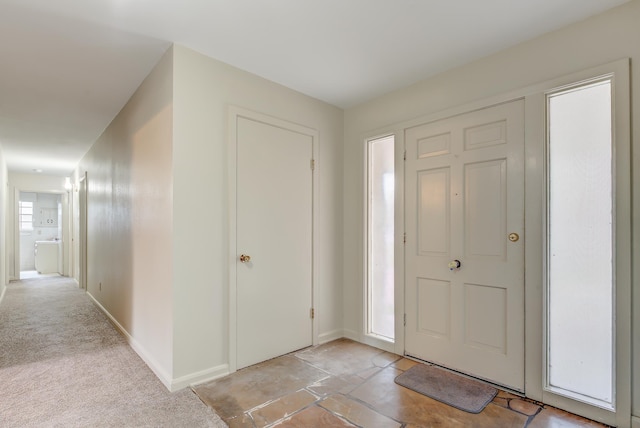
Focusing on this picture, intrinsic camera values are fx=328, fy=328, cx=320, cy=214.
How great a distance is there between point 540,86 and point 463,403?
213 centimetres

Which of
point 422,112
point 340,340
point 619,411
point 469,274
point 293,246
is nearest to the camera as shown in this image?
point 619,411

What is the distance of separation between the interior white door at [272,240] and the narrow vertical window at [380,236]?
0.61m

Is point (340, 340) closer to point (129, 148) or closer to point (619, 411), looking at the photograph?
point (619, 411)

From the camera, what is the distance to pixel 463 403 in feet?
6.92

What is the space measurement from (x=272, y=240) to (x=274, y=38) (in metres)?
1.58

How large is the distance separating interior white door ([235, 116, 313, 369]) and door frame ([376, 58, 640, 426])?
1345mm

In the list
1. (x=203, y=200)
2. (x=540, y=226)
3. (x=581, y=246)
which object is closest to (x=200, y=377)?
(x=203, y=200)

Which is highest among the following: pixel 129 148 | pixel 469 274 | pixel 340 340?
pixel 129 148

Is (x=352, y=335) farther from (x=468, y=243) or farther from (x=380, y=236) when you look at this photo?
(x=468, y=243)

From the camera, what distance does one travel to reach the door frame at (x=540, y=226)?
1.84 m

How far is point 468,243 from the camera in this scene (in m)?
2.52

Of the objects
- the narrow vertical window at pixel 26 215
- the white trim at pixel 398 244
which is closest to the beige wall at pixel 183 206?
the white trim at pixel 398 244

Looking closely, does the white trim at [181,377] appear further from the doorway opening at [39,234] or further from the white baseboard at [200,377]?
the doorway opening at [39,234]

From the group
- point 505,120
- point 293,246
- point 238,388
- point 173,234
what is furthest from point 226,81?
point 238,388
